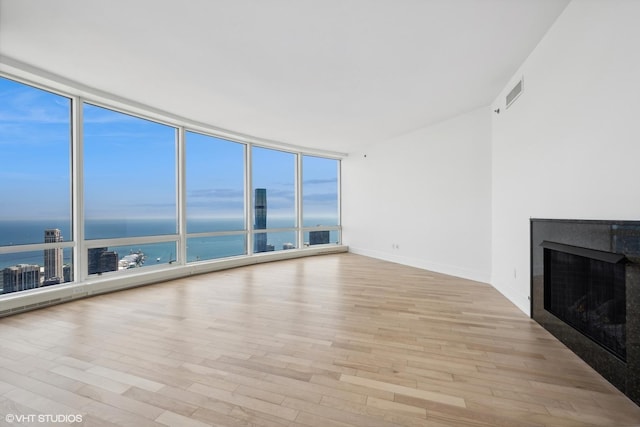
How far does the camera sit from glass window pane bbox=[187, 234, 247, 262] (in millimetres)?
5558

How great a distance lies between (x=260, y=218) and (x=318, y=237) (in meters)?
2.08

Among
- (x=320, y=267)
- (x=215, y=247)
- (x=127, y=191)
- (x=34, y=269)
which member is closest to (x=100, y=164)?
(x=127, y=191)

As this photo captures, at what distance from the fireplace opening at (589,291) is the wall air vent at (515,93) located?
1.93m

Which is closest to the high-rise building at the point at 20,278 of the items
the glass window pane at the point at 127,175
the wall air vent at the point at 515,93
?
the glass window pane at the point at 127,175

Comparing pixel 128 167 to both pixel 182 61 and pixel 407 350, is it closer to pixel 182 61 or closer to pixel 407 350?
pixel 182 61

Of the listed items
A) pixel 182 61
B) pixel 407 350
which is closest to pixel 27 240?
pixel 182 61

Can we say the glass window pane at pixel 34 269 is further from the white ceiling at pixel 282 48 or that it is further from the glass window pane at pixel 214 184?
the white ceiling at pixel 282 48

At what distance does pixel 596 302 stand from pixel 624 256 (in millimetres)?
582

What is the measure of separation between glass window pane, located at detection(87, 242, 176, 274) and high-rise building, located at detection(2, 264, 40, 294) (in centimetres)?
57

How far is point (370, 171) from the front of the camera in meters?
7.47

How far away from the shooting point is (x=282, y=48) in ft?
9.64

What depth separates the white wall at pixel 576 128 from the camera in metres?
1.83

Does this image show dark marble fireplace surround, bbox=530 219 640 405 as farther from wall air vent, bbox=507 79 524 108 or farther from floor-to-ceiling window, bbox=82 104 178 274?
floor-to-ceiling window, bbox=82 104 178 274

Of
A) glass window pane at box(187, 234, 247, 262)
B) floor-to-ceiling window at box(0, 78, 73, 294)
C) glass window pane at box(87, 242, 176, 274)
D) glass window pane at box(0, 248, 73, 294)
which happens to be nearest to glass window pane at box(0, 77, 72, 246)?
floor-to-ceiling window at box(0, 78, 73, 294)
